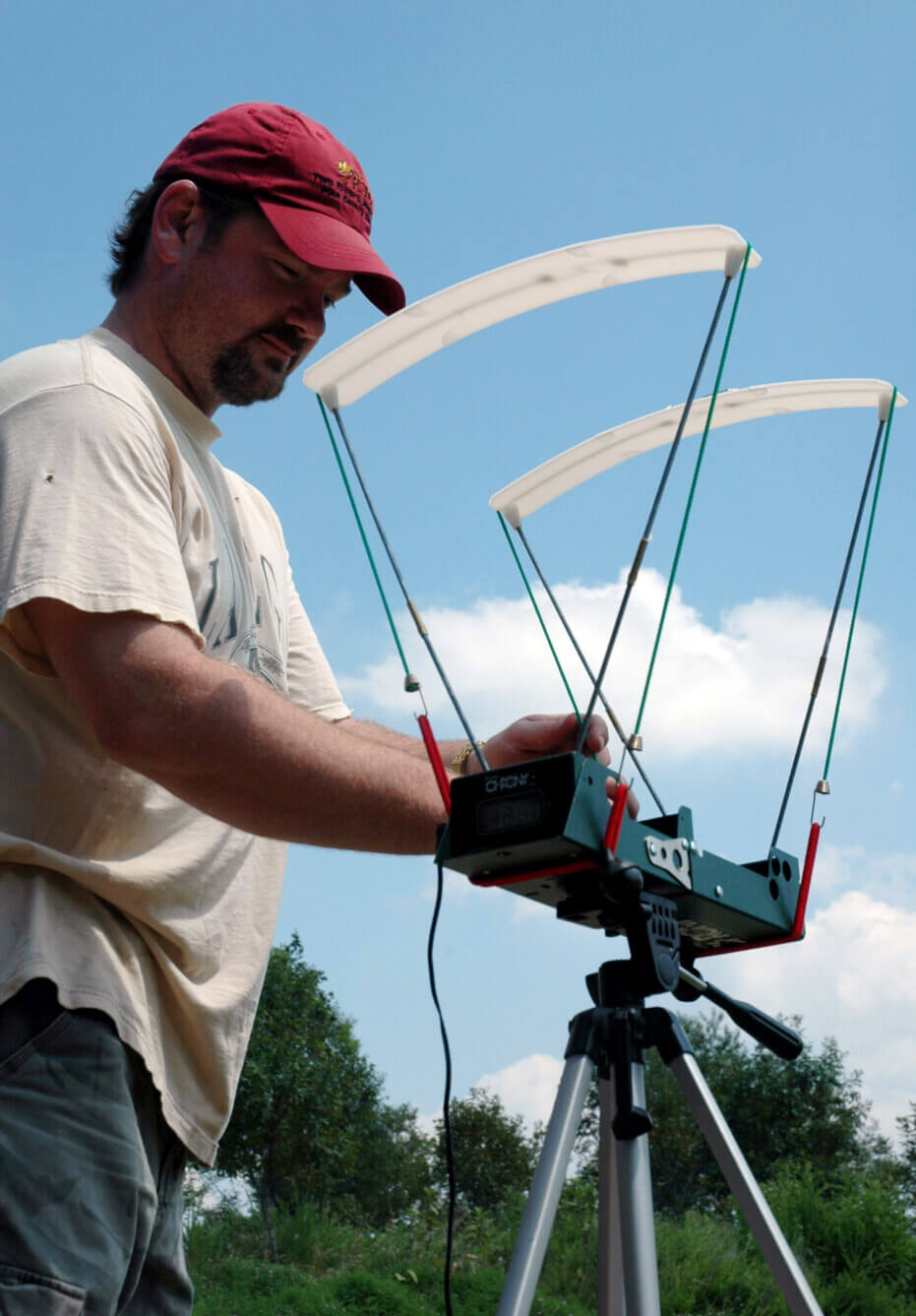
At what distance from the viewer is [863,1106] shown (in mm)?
20266

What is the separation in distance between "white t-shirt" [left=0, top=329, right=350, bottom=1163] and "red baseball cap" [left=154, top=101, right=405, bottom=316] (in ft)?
1.26

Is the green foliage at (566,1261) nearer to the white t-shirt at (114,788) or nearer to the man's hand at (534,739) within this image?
the man's hand at (534,739)

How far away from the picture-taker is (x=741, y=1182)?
1614 millimetres

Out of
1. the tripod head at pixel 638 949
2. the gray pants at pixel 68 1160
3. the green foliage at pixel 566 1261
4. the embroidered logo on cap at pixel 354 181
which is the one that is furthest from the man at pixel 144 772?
the green foliage at pixel 566 1261

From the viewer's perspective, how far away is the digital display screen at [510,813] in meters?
1.47

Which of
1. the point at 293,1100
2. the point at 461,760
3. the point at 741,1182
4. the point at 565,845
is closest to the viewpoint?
the point at 565,845

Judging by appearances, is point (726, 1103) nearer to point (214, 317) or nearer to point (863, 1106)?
point (863, 1106)

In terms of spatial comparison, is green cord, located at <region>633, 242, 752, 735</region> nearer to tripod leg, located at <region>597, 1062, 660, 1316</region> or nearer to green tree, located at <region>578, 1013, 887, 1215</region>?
tripod leg, located at <region>597, 1062, 660, 1316</region>

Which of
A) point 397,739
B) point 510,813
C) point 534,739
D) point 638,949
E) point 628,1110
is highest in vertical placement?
point 397,739

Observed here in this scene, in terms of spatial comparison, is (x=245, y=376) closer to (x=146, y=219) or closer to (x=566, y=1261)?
(x=146, y=219)

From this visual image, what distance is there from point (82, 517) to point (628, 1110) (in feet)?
3.39

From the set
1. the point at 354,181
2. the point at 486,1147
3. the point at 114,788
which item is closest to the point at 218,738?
the point at 114,788

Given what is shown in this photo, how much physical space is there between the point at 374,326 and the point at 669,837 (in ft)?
3.05

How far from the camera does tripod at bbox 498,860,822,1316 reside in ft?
4.86
